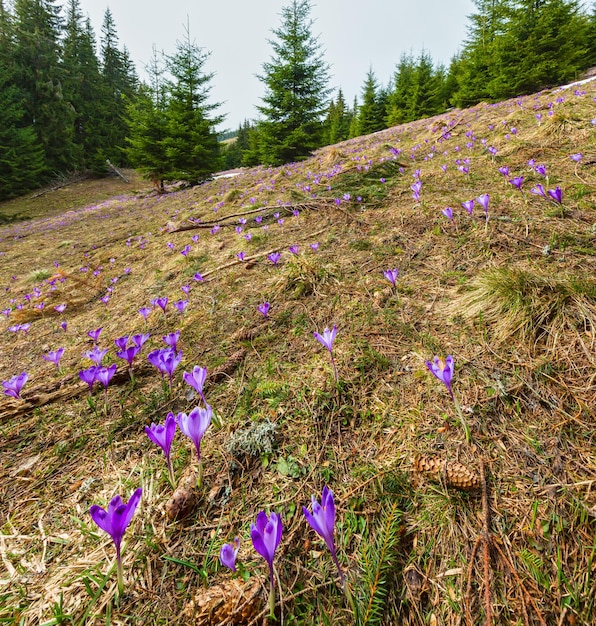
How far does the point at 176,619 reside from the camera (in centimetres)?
98

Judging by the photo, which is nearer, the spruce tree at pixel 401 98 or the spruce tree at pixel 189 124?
the spruce tree at pixel 189 124

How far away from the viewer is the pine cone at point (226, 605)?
3.11ft

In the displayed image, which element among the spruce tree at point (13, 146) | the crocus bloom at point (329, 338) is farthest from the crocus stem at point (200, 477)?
the spruce tree at point (13, 146)

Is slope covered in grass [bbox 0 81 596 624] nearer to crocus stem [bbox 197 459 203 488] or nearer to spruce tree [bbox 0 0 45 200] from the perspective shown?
crocus stem [bbox 197 459 203 488]

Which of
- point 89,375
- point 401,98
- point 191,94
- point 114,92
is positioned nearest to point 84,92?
point 114,92

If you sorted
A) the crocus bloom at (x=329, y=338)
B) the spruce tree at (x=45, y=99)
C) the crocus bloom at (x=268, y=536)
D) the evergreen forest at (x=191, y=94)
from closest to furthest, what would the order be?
the crocus bloom at (x=268, y=536)
the crocus bloom at (x=329, y=338)
the evergreen forest at (x=191, y=94)
the spruce tree at (x=45, y=99)

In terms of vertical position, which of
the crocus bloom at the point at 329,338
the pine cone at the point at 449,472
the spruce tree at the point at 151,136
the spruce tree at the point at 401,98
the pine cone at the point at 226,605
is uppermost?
the spruce tree at the point at 401,98

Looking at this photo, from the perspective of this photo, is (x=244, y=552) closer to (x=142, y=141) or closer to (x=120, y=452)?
(x=120, y=452)

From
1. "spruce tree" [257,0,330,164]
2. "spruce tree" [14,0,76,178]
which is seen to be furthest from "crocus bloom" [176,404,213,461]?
"spruce tree" [14,0,76,178]

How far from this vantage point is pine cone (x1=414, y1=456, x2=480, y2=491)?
Result: 3.74ft

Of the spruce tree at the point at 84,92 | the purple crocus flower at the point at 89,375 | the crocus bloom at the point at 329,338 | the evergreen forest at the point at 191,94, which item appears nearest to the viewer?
the crocus bloom at the point at 329,338

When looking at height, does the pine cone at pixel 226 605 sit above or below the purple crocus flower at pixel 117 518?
below

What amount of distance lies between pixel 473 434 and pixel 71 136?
123ft

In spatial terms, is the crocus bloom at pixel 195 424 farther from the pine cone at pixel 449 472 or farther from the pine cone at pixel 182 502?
the pine cone at pixel 449 472
